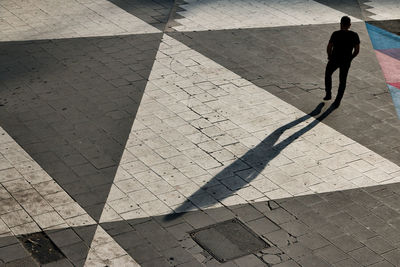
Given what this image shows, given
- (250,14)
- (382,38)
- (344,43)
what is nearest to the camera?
(344,43)

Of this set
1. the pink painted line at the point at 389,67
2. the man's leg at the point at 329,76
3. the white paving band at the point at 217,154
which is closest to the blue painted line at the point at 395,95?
the pink painted line at the point at 389,67

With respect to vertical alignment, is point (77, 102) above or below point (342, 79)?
below

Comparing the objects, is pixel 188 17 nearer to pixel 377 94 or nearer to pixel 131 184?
pixel 377 94

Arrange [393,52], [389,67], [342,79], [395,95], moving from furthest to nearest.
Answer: [393,52]
[389,67]
[395,95]
[342,79]

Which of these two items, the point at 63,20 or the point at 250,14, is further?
the point at 250,14

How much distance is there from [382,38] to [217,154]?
661 centimetres

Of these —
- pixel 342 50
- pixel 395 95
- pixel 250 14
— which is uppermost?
pixel 342 50

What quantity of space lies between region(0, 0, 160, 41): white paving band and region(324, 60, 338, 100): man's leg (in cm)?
435

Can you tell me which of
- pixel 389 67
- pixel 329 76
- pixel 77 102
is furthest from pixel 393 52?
pixel 77 102

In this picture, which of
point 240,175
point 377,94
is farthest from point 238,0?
point 240,175

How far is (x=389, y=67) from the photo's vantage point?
1402cm

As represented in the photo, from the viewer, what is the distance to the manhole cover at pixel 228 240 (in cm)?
842

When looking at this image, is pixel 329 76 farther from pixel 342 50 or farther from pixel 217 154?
pixel 217 154

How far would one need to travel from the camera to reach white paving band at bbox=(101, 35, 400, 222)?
9.49m
